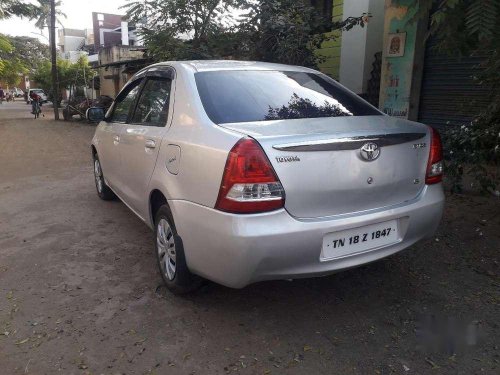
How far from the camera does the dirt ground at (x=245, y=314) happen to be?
2.40 m

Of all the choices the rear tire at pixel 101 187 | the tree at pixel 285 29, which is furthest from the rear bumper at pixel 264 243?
the tree at pixel 285 29

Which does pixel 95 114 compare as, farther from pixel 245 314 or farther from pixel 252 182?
pixel 252 182

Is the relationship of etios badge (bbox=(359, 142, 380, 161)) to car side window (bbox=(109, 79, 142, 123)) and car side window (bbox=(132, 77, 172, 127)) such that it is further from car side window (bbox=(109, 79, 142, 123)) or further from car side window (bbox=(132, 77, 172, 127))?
car side window (bbox=(109, 79, 142, 123))

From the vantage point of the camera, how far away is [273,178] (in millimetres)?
2293

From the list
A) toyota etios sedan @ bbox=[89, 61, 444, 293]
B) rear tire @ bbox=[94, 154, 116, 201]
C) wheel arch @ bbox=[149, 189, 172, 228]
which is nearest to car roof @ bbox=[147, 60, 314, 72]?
toyota etios sedan @ bbox=[89, 61, 444, 293]

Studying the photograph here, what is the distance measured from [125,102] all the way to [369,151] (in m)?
2.76

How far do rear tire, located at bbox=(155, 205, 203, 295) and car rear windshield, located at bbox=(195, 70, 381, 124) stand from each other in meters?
0.80

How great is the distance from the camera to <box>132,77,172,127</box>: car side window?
3.26 metres

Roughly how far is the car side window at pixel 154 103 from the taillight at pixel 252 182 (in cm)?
106

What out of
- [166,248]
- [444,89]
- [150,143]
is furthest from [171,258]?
[444,89]

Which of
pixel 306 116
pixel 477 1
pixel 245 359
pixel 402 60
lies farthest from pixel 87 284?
pixel 402 60

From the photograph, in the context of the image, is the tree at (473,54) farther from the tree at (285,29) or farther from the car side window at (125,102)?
the tree at (285,29)

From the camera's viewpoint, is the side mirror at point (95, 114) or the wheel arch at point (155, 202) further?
the side mirror at point (95, 114)

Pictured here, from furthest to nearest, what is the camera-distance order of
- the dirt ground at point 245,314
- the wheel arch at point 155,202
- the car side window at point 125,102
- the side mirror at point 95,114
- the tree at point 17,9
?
1. the tree at point 17,9
2. the side mirror at point 95,114
3. the car side window at point 125,102
4. the wheel arch at point 155,202
5. the dirt ground at point 245,314
